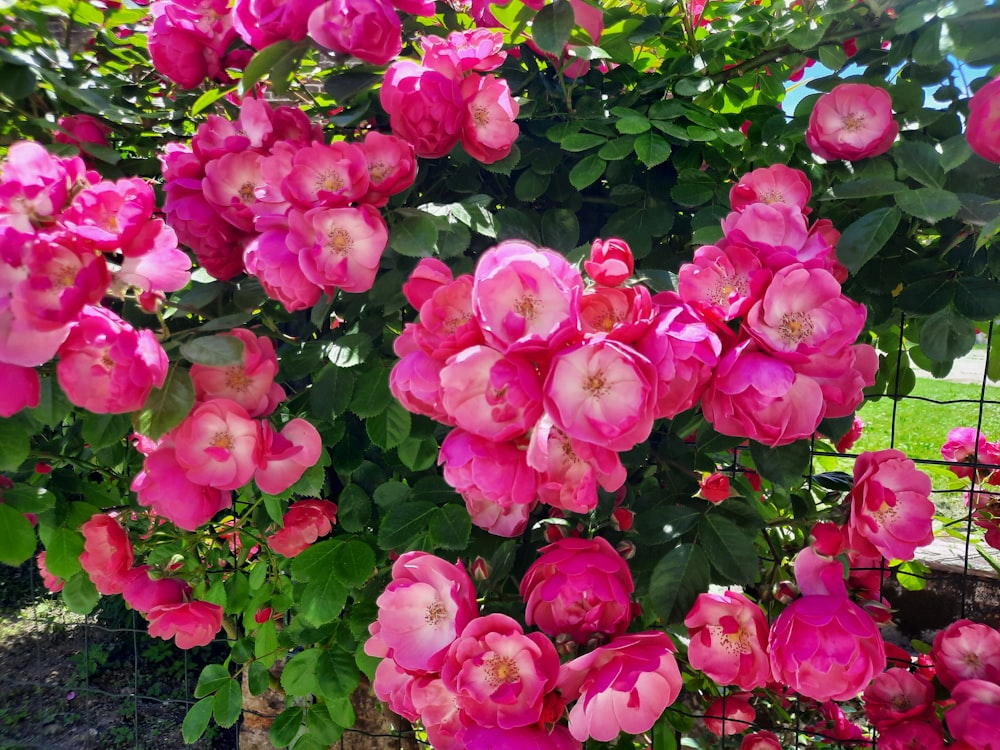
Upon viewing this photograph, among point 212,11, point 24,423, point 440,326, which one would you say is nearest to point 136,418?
point 24,423

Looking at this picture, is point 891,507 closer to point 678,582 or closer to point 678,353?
point 678,582

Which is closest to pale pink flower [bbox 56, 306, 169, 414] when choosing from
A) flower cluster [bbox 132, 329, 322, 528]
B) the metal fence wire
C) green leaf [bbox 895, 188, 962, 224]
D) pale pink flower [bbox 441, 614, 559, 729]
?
flower cluster [bbox 132, 329, 322, 528]

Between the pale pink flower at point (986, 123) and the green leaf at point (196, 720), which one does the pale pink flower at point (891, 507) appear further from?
the green leaf at point (196, 720)

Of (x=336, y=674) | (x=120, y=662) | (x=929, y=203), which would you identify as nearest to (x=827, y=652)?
(x=929, y=203)

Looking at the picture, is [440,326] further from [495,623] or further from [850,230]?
[850,230]

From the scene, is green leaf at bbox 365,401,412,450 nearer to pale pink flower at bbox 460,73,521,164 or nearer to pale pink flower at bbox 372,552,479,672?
pale pink flower at bbox 372,552,479,672

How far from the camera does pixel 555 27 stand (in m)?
0.75

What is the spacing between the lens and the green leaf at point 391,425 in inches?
33.1

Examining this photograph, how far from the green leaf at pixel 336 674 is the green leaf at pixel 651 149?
809 mm

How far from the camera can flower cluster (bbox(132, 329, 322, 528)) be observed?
2.32 feet

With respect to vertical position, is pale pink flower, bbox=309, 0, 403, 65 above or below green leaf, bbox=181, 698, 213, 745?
above

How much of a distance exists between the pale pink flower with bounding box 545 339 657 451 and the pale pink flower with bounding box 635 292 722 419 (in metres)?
0.02

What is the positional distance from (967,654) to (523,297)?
30.7 inches

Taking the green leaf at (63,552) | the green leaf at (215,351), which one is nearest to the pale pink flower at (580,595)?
the green leaf at (215,351)
